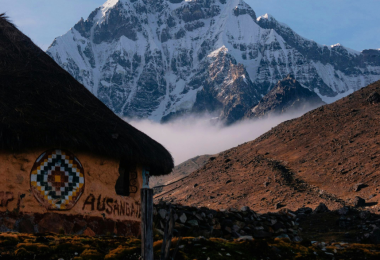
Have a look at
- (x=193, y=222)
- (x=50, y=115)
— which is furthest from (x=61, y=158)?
(x=193, y=222)

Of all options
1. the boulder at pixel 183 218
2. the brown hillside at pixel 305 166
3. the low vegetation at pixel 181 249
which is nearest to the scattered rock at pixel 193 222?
the boulder at pixel 183 218

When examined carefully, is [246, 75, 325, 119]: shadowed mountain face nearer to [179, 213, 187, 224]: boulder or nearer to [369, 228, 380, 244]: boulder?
[369, 228, 380, 244]: boulder

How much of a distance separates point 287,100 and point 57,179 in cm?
16667

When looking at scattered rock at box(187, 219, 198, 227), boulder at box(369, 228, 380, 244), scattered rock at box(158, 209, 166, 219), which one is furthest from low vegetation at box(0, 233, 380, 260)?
scattered rock at box(158, 209, 166, 219)

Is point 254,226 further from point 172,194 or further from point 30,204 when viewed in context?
point 172,194

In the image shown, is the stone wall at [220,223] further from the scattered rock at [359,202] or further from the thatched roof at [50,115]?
the scattered rock at [359,202]

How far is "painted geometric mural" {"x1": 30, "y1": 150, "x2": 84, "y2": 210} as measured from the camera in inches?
466

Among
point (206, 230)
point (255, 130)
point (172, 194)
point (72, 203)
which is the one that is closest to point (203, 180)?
point (172, 194)

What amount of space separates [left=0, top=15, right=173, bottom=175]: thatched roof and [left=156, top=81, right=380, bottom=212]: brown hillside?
2012 cm

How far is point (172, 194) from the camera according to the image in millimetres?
55469

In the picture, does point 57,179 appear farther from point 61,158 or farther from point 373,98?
point 373,98

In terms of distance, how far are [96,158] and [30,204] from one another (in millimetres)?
2275

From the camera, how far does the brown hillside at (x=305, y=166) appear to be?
36.7m

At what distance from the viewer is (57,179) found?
478 inches
